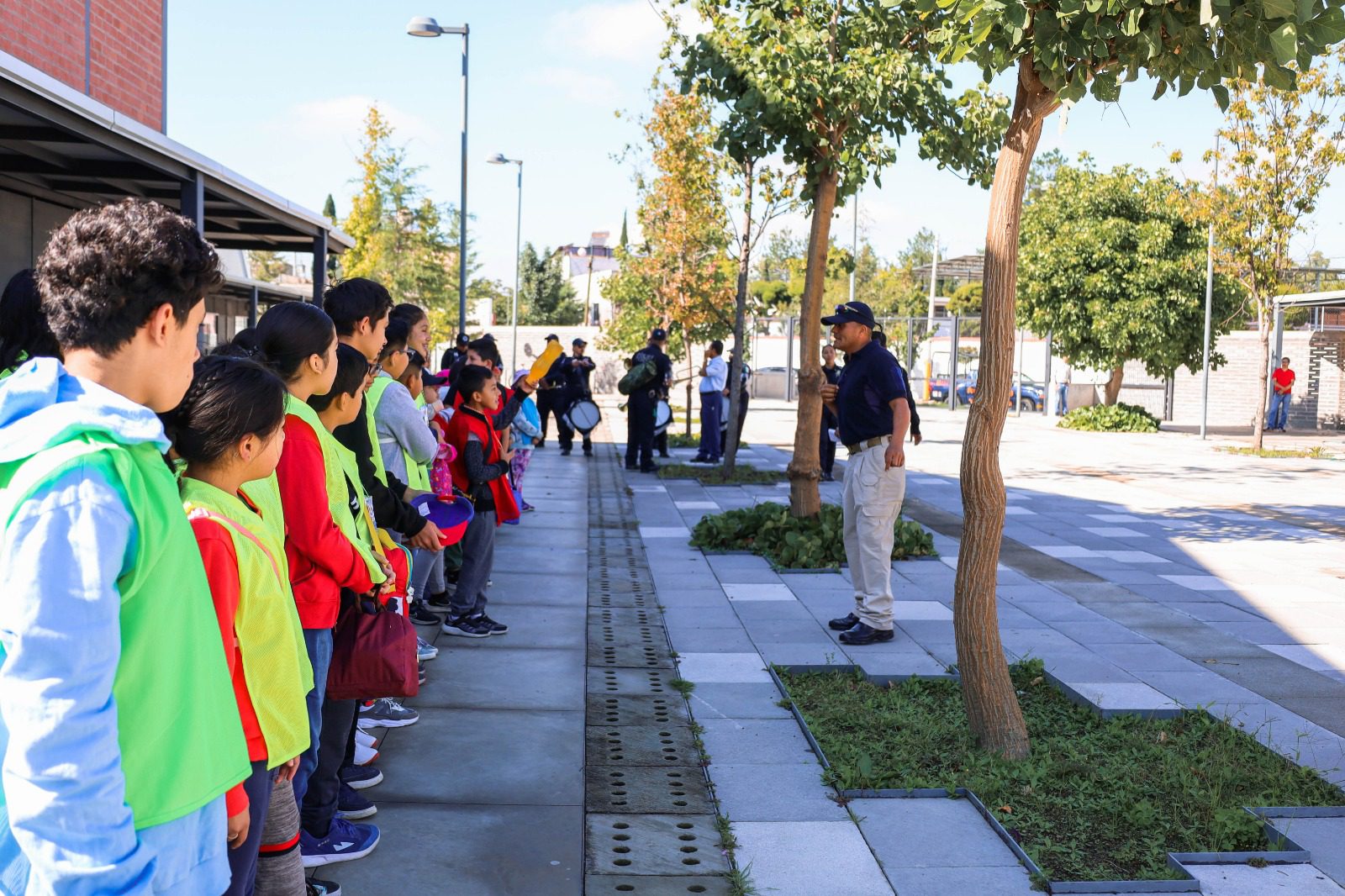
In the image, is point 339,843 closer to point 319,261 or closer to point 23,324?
point 23,324

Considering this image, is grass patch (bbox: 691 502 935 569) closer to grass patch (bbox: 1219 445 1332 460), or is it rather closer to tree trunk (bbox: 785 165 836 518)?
tree trunk (bbox: 785 165 836 518)

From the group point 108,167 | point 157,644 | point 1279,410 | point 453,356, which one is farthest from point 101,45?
point 1279,410

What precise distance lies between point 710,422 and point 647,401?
5.22ft

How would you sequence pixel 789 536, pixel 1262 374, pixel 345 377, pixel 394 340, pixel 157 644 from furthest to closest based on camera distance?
pixel 1262 374 < pixel 789 536 < pixel 394 340 < pixel 345 377 < pixel 157 644

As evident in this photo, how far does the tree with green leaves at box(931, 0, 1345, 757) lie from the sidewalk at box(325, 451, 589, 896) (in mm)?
1786

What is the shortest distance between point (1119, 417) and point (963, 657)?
24.3 metres

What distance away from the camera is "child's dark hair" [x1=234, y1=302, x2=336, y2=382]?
11.3ft

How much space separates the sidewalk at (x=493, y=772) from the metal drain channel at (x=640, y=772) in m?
0.08

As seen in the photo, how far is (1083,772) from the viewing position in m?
4.71

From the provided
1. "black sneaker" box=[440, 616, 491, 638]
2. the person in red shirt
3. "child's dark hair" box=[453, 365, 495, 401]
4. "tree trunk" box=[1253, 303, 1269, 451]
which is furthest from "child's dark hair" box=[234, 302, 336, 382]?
the person in red shirt

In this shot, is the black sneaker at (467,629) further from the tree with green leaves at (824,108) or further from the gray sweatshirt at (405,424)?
the tree with green leaves at (824,108)

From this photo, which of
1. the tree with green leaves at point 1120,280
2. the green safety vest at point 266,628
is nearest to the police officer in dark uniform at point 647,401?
the green safety vest at point 266,628

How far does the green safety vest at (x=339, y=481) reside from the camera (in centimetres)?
350

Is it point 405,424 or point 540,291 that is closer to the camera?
point 405,424
